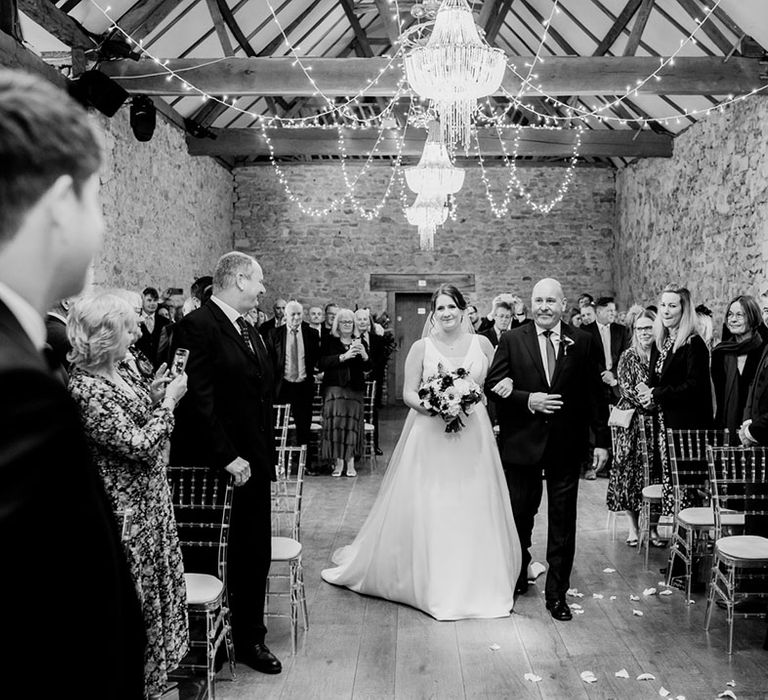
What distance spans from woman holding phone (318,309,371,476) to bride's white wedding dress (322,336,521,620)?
308 centimetres

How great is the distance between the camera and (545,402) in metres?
3.82

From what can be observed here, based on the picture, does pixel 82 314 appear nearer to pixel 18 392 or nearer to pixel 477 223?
pixel 18 392

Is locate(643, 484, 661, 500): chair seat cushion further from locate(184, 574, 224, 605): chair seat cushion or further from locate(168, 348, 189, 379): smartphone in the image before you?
locate(168, 348, 189, 379): smartphone

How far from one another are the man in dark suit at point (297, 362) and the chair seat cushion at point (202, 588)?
424 cm

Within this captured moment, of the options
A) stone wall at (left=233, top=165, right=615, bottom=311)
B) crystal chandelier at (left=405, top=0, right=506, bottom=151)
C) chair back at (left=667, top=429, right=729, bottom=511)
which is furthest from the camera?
stone wall at (left=233, top=165, right=615, bottom=311)

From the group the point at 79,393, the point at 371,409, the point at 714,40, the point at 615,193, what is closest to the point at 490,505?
the point at 79,393

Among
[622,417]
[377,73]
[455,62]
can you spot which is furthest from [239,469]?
[377,73]

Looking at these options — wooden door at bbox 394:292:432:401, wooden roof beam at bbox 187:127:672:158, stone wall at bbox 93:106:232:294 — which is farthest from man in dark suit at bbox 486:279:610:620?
wooden door at bbox 394:292:432:401

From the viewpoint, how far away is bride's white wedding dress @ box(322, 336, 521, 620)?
13.0 ft

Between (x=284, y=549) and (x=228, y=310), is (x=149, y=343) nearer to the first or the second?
(x=284, y=549)

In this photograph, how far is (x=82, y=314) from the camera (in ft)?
8.26

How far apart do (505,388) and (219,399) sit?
152cm

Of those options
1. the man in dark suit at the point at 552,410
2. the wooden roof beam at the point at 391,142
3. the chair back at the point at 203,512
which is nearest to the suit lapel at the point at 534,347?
the man in dark suit at the point at 552,410

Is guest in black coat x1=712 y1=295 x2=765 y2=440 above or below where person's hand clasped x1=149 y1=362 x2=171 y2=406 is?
above
